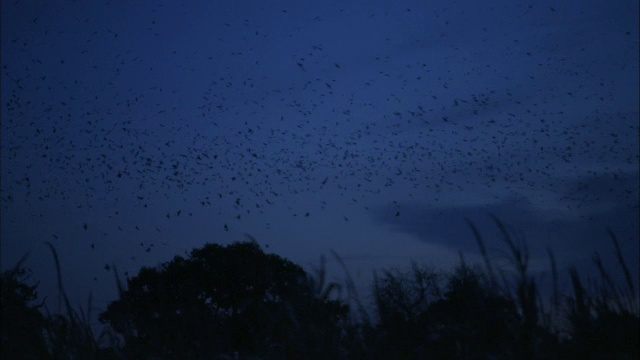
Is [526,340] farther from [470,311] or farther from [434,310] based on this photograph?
[434,310]

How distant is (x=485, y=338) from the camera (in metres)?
5.25

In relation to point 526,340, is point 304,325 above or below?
above

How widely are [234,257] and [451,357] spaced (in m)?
35.2

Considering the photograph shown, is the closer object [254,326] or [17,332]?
[17,332]

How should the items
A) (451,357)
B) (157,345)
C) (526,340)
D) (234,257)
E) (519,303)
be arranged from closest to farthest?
(519,303)
(526,340)
(451,357)
(157,345)
(234,257)

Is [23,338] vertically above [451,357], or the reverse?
[23,338]

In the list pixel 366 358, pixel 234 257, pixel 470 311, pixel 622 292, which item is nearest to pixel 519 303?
pixel 622 292

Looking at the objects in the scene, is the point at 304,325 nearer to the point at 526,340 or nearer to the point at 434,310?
the point at 434,310

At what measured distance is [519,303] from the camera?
10.8 feet

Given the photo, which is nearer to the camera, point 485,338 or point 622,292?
point 622,292

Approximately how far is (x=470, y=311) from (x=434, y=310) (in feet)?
3.21

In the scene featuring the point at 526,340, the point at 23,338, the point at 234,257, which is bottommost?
the point at 526,340

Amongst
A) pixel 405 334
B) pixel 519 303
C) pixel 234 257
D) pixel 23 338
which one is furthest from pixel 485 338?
pixel 234 257

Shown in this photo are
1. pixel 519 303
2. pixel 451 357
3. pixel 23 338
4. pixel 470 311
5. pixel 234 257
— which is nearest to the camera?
pixel 519 303
